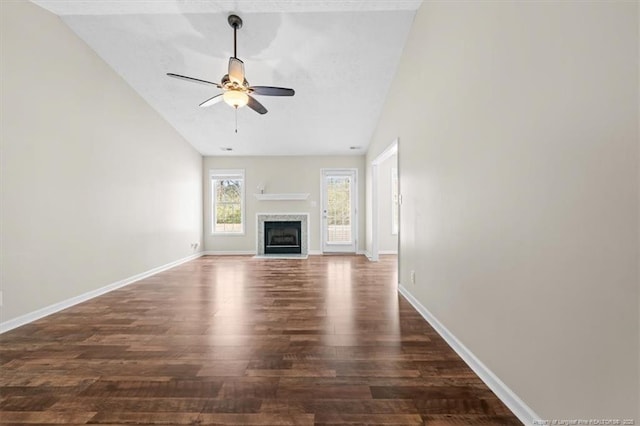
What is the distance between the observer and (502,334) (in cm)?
148

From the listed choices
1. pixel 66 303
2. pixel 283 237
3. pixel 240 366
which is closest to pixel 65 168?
pixel 66 303

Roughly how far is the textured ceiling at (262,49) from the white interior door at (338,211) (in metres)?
1.95

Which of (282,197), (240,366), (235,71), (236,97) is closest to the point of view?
(240,366)

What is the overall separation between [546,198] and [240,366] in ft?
6.67

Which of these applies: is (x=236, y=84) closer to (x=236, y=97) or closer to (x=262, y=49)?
(x=236, y=97)

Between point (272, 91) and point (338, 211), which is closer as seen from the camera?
point (272, 91)

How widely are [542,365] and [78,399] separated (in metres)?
2.47

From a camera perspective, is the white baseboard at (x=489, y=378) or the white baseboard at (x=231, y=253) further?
the white baseboard at (x=231, y=253)

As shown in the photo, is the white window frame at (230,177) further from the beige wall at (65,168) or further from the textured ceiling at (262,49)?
the beige wall at (65,168)

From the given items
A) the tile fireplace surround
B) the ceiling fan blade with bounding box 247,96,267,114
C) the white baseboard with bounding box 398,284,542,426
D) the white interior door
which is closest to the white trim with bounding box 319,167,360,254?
the white interior door

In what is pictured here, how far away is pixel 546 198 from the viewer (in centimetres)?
118

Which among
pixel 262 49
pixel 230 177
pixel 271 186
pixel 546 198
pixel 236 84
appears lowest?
pixel 546 198

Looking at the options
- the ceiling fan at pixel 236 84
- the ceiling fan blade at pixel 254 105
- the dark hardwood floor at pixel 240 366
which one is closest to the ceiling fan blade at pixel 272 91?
the ceiling fan at pixel 236 84

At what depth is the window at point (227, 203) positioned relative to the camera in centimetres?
703
